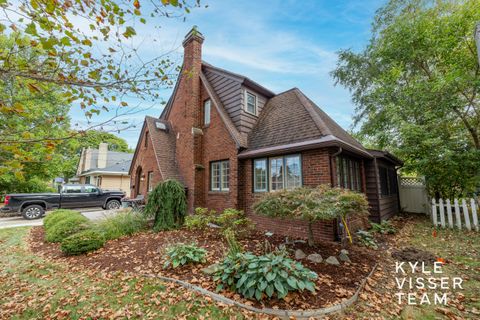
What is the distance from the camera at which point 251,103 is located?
10.1m

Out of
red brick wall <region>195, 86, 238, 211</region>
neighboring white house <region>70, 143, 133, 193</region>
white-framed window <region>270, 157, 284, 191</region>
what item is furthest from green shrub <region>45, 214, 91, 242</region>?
neighboring white house <region>70, 143, 133, 193</region>

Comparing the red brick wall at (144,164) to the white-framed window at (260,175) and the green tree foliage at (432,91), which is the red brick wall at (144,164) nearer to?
the white-framed window at (260,175)

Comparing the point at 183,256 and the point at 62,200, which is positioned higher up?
the point at 62,200

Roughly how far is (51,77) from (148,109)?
1246 mm

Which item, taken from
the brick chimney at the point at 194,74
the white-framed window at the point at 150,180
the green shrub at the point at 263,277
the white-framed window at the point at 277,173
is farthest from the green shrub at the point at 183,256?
the white-framed window at the point at 150,180

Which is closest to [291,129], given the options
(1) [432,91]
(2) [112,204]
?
(1) [432,91]

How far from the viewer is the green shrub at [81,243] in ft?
19.5

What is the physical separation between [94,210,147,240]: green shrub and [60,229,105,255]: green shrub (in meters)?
1.04

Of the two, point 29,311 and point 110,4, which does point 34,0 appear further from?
point 29,311

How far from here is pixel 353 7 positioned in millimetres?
7414

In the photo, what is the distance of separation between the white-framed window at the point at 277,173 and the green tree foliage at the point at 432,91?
622 centimetres

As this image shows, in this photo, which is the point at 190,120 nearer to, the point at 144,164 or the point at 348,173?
the point at 144,164

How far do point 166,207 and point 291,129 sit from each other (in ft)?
19.4

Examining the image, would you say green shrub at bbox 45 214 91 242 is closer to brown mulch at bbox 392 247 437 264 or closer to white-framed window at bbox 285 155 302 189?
white-framed window at bbox 285 155 302 189
